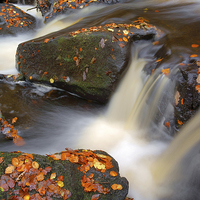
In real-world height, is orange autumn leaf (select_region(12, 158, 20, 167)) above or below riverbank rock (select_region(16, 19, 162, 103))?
below

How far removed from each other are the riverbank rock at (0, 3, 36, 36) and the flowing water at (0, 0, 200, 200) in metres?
3.71

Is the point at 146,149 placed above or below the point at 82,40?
below

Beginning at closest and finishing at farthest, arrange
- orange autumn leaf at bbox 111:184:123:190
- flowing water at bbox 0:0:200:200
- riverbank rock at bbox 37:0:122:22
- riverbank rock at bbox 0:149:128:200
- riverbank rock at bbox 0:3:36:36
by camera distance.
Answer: riverbank rock at bbox 0:149:128:200 → orange autumn leaf at bbox 111:184:123:190 → flowing water at bbox 0:0:200:200 → riverbank rock at bbox 37:0:122:22 → riverbank rock at bbox 0:3:36:36

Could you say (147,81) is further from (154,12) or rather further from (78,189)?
(154,12)

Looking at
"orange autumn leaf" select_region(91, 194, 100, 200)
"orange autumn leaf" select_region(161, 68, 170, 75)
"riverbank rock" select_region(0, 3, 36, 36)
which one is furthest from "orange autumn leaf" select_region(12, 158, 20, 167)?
"riverbank rock" select_region(0, 3, 36, 36)

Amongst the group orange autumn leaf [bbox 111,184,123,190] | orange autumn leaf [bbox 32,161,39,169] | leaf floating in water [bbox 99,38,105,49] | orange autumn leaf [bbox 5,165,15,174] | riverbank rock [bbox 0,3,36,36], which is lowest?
orange autumn leaf [bbox 111,184,123,190]

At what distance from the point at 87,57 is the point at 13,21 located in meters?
5.39

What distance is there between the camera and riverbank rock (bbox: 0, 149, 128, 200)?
1.98 meters

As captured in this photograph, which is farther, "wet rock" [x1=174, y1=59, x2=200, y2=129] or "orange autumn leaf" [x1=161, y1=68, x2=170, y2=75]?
"orange autumn leaf" [x1=161, y1=68, x2=170, y2=75]

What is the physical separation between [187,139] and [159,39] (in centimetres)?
238

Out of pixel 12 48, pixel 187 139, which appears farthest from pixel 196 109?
pixel 12 48

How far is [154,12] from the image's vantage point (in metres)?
5.61

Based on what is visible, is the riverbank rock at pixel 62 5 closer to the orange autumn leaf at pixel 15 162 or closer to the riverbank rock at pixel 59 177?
the riverbank rock at pixel 59 177

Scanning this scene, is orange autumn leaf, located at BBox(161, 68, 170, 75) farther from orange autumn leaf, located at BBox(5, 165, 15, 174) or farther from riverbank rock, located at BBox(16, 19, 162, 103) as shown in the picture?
orange autumn leaf, located at BBox(5, 165, 15, 174)
